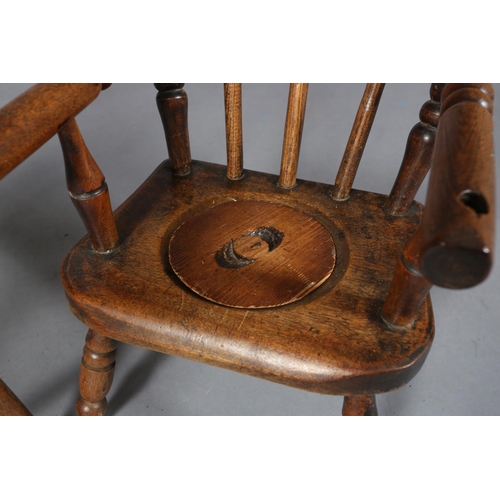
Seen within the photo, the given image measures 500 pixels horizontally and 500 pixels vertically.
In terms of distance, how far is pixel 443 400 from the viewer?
103cm

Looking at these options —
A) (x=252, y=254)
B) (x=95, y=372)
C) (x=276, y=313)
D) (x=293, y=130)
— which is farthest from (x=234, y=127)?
(x=95, y=372)

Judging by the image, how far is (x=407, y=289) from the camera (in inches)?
22.4

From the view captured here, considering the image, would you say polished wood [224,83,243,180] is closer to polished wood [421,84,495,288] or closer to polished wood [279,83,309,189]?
polished wood [279,83,309,189]

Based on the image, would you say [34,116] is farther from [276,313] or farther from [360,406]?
[360,406]

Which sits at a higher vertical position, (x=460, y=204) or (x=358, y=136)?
(x=460, y=204)

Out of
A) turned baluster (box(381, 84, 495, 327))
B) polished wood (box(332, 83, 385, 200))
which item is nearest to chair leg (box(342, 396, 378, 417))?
polished wood (box(332, 83, 385, 200))

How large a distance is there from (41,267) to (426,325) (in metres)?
0.94

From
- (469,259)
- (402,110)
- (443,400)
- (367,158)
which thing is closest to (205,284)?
(469,259)

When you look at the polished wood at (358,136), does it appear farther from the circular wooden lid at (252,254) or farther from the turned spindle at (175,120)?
the turned spindle at (175,120)

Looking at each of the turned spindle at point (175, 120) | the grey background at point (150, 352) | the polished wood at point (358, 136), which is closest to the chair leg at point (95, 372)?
the grey background at point (150, 352)

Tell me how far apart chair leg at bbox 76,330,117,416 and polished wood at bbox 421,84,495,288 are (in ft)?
1.91

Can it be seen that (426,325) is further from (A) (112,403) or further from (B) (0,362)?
(B) (0,362)

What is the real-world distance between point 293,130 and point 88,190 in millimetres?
322

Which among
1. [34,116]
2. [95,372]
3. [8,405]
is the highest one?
[34,116]
